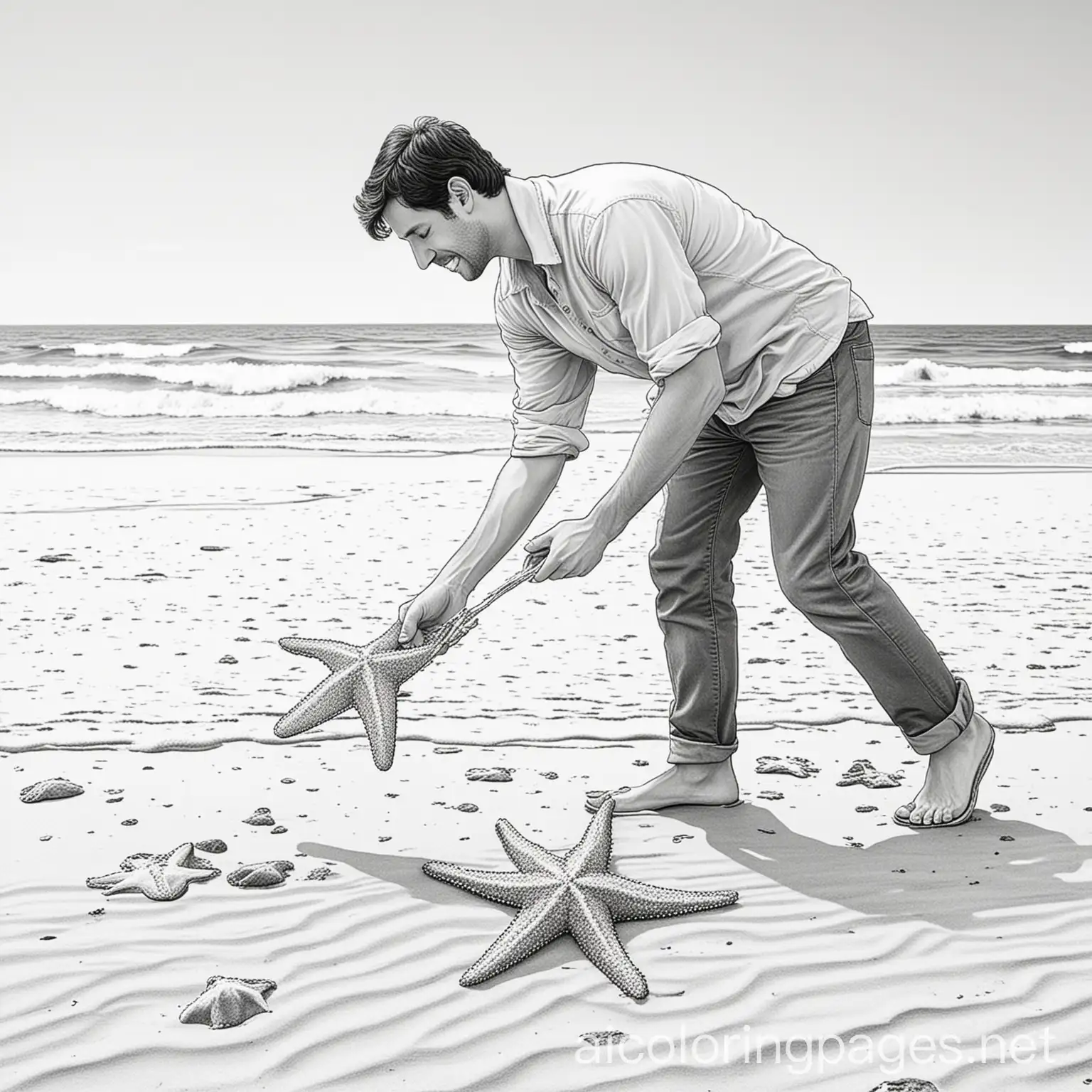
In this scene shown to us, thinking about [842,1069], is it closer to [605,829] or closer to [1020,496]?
[605,829]

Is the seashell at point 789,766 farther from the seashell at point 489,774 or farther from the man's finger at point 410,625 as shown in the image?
the man's finger at point 410,625

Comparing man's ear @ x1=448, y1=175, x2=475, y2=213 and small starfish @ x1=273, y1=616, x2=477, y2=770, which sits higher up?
man's ear @ x1=448, y1=175, x2=475, y2=213

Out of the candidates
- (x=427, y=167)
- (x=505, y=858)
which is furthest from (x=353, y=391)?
(x=427, y=167)

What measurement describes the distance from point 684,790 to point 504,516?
95 centimetres

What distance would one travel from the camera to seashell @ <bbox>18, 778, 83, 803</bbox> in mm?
3400

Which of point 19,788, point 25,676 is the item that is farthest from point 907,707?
point 25,676

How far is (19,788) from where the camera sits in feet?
11.5

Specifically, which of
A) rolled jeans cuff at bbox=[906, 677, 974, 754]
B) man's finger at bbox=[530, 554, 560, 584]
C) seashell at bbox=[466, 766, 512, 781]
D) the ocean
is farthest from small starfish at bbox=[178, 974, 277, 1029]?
the ocean

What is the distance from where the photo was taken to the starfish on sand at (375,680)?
2871 mm

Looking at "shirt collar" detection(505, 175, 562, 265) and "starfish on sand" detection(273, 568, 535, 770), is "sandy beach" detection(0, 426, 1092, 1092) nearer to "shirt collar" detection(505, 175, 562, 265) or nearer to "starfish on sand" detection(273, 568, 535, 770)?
"starfish on sand" detection(273, 568, 535, 770)

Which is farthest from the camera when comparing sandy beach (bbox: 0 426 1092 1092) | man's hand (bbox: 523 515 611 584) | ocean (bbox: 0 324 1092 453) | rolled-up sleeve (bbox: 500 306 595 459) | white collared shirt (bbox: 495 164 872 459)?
ocean (bbox: 0 324 1092 453)

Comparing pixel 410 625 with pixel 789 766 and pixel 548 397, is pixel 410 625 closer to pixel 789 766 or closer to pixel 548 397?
pixel 548 397

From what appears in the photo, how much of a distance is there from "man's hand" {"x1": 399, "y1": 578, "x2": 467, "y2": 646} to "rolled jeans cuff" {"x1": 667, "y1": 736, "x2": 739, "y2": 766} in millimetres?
751

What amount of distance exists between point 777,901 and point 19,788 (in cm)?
214
